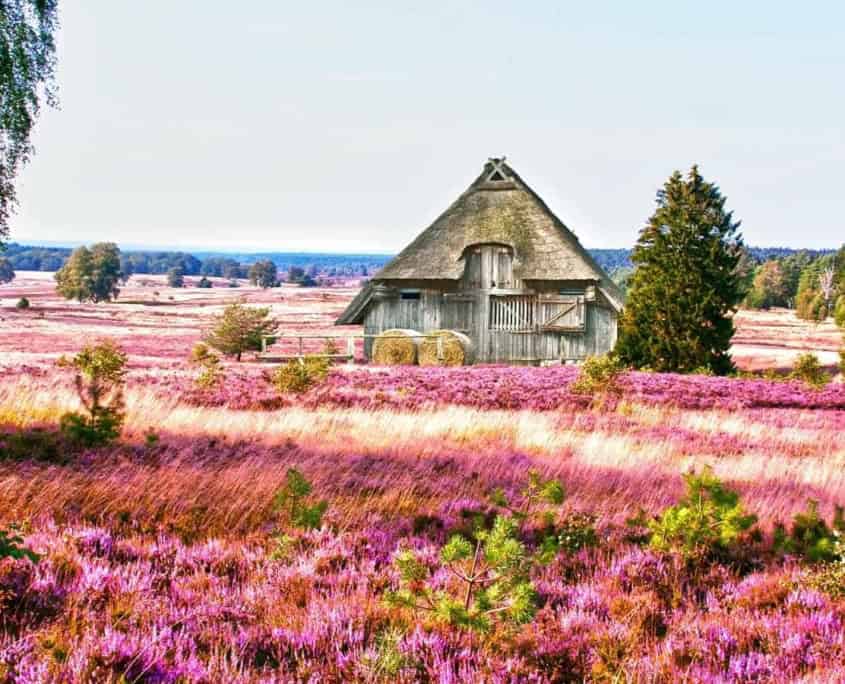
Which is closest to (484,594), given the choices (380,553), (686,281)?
(380,553)

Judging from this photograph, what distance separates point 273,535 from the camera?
6.43 meters

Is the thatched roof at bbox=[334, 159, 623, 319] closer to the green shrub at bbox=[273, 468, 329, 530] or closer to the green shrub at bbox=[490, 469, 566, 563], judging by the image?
the green shrub at bbox=[490, 469, 566, 563]

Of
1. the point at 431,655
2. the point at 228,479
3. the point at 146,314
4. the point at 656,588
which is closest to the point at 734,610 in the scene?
the point at 656,588

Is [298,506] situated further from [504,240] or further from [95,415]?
[504,240]

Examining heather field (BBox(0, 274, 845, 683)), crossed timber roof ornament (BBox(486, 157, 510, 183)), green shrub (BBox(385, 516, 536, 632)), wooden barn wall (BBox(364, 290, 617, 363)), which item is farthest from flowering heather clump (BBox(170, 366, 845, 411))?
crossed timber roof ornament (BBox(486, 157, 510, 183))

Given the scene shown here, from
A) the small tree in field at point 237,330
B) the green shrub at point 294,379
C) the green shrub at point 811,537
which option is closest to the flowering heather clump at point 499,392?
the green shrub at point 294,379

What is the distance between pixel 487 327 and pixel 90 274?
3340 inches

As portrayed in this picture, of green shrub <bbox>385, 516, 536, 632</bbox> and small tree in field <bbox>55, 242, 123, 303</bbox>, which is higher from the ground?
small tree in field <bbox>55, 242, 123, 303</bbox>

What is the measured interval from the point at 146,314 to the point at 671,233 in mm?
73787

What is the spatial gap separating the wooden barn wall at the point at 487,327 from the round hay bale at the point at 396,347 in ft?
5.34

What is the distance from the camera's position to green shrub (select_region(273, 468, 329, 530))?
21.1 ft

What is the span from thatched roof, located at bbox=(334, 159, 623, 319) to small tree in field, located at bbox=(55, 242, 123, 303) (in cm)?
7970

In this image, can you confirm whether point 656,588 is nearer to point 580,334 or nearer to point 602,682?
point 602,682

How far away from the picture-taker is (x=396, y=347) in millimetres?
31062
